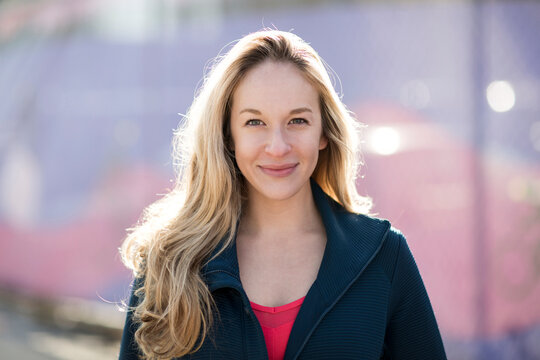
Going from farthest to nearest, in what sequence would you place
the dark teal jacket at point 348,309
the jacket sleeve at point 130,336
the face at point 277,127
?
1. the jacket sleeve at point 130,336
2. the face at point 277,127
3. the dark teal jacket at point 348,309

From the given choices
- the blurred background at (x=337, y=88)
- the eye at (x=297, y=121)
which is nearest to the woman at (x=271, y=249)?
the eye at (x=297, y=121)

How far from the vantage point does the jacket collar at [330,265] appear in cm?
196

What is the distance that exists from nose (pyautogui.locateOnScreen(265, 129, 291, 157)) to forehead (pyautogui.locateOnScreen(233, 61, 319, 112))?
9cm

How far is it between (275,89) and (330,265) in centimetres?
63

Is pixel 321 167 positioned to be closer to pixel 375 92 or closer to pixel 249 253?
pixel 249 253

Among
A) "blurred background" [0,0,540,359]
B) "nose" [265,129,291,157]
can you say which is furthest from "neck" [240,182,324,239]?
"blurred background" [0,0,540,359]

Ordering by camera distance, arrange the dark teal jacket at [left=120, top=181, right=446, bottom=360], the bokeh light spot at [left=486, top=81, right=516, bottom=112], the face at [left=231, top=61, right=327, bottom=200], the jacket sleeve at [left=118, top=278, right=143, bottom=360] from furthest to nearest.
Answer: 1. the bokeh light spot at [left=486, top=81, right=516, bottom=112]
2. the jacket sleeve at [left=118, top=278, right=143, bottom=360]
3. the face at [left=231, top=61, right=327, bottom=200]
4. the dark teal jacket at [left=120, top=181, right=446, bottom=360]

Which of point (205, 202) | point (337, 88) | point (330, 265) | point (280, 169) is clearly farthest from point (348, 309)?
point (337, 88)

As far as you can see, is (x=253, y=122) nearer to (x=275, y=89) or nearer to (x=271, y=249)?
(x=275, y=89)

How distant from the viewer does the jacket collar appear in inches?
77.0

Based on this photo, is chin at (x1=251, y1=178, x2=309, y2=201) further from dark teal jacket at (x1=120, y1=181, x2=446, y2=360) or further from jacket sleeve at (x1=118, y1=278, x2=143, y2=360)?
jacket sleeve at (x1=118, y1=278, x2=143, y2=360)

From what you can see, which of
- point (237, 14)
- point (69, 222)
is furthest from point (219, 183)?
point (69, 222)

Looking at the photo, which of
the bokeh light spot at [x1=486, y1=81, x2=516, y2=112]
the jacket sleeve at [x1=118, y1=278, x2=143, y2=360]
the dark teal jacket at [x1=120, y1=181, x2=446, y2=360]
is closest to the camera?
the dark teal jacket at [x1=120, y1=181, x2=446, y2=360]

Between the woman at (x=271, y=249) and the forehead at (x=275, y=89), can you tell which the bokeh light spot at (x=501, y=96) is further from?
the forehead at (x=275, y=89)
